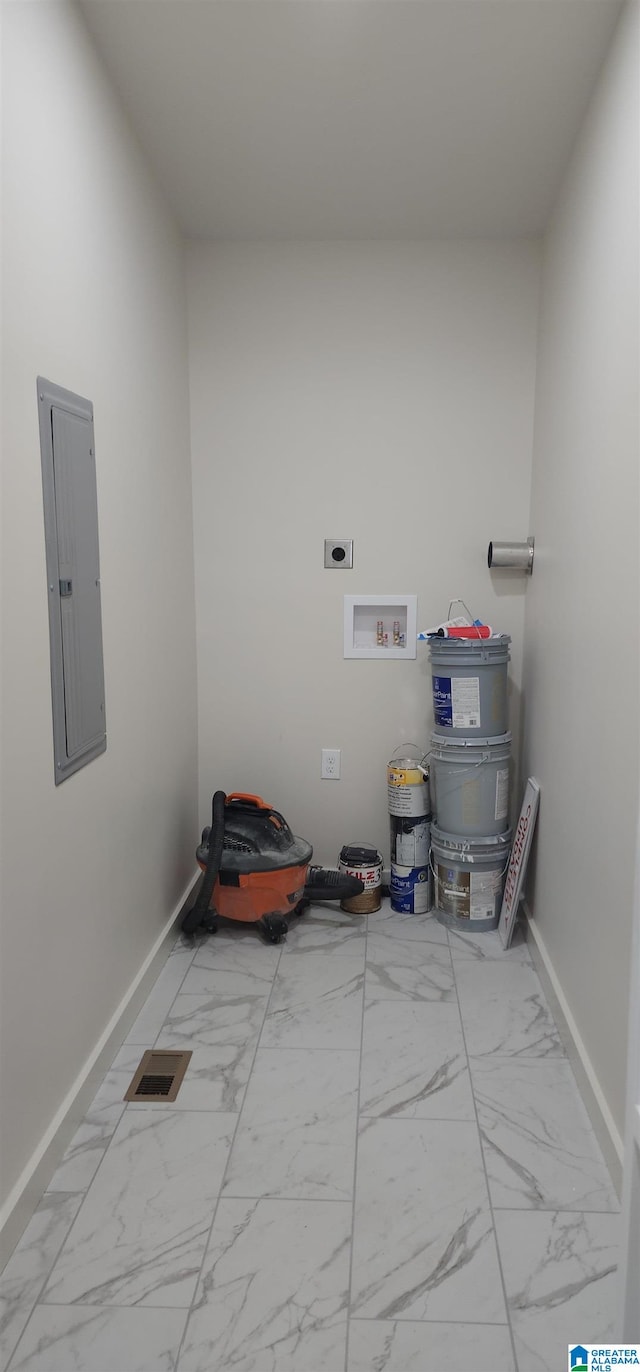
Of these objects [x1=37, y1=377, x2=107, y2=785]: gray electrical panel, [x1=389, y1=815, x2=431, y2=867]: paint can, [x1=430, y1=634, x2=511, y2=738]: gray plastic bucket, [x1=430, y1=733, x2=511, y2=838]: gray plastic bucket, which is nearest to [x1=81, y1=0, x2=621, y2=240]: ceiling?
[x1=37, y1=377, x2=107, y2=785]: gray electrical panel

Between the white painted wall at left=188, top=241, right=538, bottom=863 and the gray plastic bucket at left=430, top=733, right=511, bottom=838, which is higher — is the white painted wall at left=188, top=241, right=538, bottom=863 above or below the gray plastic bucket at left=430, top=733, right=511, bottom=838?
above

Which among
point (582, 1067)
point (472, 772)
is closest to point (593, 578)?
point (472, 772)

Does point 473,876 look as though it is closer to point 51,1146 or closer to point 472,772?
point 472,772

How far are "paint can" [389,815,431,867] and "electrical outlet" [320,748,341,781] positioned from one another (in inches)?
12.6

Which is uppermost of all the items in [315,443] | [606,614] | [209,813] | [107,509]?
[315,443]

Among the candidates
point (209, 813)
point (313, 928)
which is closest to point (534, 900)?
point (313, 928)

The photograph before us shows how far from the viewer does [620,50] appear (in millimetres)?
1988

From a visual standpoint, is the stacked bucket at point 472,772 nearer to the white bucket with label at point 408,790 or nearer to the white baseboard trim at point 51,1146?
the white bucket with label at point 408,790

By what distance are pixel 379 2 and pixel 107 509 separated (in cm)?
131

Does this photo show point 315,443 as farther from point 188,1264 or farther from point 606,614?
point 188,1264

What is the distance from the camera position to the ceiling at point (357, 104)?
2.01 metres

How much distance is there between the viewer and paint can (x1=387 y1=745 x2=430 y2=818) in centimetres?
325

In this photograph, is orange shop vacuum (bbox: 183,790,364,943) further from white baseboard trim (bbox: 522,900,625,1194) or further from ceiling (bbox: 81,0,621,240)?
ceiling (bbox: 81,0,621,240)

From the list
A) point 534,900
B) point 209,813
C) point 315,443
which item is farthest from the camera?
point 209,813
